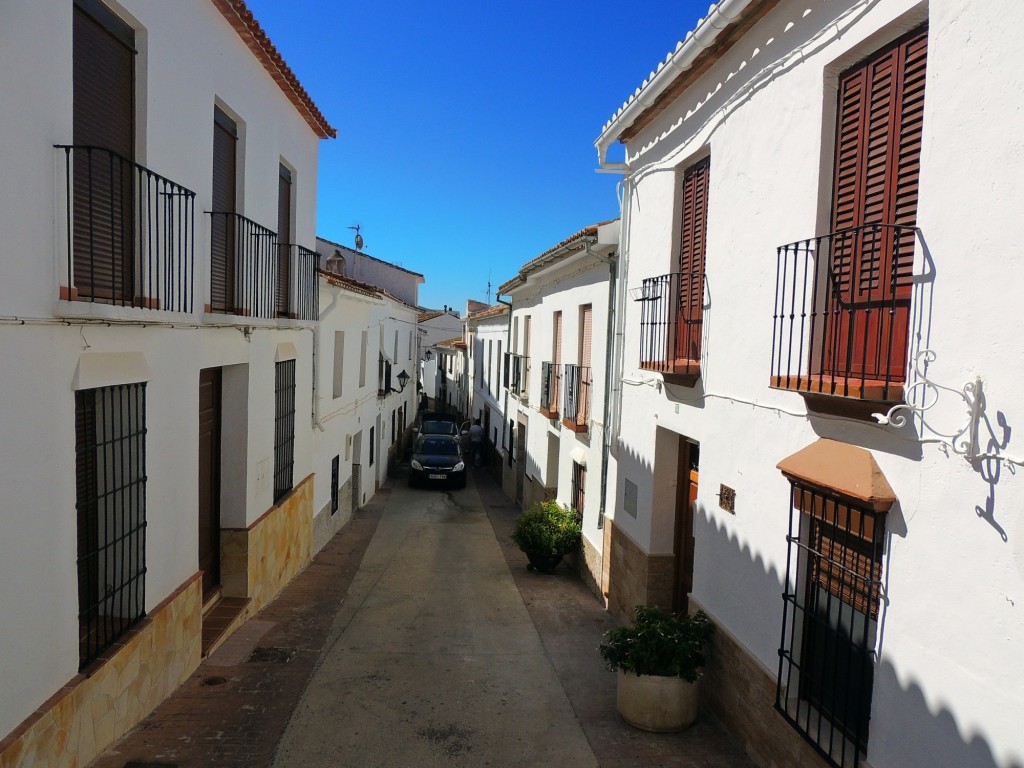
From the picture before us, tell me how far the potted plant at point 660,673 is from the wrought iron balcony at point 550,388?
23.1 feet

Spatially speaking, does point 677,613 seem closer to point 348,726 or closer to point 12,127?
point 348,726

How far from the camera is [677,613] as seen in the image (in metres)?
7.77

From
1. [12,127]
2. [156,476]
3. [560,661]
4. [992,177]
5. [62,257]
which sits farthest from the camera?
[560,661]

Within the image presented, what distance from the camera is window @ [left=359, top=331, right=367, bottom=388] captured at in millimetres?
16125

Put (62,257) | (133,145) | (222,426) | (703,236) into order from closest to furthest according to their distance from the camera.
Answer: (62,257) → (133,145) → (703,236) → (222,426)

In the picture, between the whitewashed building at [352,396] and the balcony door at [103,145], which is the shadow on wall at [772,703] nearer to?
the balcony door at [103,145]

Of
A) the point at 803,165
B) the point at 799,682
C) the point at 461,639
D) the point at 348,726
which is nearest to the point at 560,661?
the point at 461,639

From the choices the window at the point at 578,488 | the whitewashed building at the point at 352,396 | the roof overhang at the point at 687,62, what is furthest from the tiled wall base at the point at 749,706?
the whitewashed building at the point at 352,396

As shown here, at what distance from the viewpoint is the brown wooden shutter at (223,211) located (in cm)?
738

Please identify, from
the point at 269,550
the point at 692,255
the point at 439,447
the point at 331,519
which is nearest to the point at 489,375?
the point at 439,447

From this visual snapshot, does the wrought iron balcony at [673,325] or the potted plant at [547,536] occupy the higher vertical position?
the wrought iron balcony at [673,325]

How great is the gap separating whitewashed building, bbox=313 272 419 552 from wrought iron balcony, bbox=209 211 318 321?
2.32 metres

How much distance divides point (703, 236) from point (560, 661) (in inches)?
178

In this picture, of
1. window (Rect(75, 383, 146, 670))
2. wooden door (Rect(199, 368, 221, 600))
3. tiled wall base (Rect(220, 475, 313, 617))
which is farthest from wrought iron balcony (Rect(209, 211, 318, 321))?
tiled wall base (Rect(220, 475, 313, 617))
